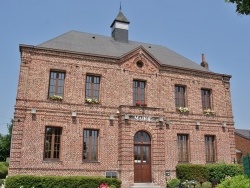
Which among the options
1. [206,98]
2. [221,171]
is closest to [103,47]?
[206,98]

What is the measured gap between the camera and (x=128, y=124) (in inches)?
756

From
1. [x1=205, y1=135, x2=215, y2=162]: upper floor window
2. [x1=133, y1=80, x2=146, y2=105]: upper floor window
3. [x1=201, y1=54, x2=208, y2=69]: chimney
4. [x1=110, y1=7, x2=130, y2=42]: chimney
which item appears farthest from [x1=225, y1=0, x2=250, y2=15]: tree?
[x1=201, y1=54, x2=208, y2=69]: chimney

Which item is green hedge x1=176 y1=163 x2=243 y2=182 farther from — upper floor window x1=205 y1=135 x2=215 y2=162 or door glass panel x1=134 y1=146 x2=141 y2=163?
door glass panel x1=134 y1=146 x2=141 y2=163

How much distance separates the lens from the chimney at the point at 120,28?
82.6 feet

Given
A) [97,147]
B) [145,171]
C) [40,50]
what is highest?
[40,50]

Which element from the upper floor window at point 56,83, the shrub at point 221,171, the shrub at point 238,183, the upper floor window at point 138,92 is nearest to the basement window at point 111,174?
the upper floor window at point 138,92

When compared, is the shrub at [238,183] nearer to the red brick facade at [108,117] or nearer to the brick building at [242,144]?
the red brick facade at [108,117]

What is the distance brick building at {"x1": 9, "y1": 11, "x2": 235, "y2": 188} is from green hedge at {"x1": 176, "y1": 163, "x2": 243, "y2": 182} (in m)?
0.77

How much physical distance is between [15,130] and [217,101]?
617 inches

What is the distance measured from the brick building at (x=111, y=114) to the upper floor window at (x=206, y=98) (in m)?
0.08

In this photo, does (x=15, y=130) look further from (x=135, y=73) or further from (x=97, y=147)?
(x=135, y=73)

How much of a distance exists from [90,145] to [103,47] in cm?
792

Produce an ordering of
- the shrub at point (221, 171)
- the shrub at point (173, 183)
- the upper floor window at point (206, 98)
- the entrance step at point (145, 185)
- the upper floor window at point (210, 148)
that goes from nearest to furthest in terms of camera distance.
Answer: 1. the shrub at point (173, 183)
2. the entrance step at point (145, 185)
3. the shrub at point (221, 171)
4. the upper floor window at point (210, 148)
5. the upper floor window at point (206, 98)

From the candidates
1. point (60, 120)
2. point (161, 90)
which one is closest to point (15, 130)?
point (60, 120)
